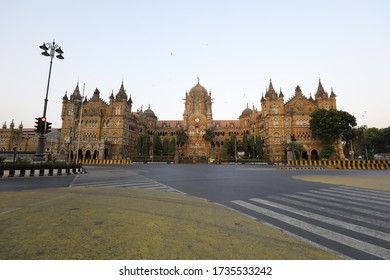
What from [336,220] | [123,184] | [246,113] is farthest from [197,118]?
[336,220]

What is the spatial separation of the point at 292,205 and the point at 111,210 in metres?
5.09

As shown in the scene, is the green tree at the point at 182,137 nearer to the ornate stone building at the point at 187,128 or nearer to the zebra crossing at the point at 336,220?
the ornate stone building at the point at 187,128

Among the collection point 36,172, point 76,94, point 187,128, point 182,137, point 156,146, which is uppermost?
point 76,94

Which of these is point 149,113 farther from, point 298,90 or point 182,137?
point 298,90

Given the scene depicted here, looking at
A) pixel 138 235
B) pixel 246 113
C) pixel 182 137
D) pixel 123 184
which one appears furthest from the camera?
pixel 246 113

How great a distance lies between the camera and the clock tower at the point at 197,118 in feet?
220

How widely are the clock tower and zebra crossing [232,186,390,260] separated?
59.9 metres

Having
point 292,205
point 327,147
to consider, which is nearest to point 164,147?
point 327,147

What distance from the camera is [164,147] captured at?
202ft

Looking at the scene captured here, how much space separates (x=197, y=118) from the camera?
70.1 metres

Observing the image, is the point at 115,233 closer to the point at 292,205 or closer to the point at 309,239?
the point at 309,239

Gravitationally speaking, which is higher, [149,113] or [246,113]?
[246,113]

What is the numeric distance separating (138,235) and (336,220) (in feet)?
14.0

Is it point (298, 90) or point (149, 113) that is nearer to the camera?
point (298, 90)
